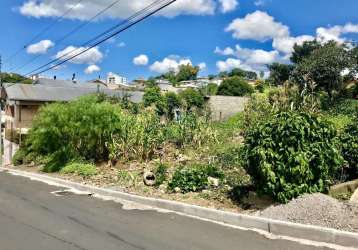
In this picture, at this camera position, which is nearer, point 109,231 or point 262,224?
point 262,224

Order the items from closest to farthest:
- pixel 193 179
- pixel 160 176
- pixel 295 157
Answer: pixel 295 157 → pixel 193 179 → pixel 160 176

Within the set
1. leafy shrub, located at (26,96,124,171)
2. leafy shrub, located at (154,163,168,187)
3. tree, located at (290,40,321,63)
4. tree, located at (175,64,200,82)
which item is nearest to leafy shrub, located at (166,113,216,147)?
leafy shrub, located at (26,96,124,171)

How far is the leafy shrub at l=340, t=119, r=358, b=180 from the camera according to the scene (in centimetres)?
1065

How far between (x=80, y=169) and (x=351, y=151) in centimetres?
1217

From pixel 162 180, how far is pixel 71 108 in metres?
9.63

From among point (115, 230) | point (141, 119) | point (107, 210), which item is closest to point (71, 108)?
point (141, 119)

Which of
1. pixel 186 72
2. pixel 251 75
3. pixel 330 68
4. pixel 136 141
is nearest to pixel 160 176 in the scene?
pixel 136 141

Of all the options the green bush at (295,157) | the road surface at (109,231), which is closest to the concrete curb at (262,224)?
the road surface at (109,231)

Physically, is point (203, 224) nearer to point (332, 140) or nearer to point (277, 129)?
point (277, 129)

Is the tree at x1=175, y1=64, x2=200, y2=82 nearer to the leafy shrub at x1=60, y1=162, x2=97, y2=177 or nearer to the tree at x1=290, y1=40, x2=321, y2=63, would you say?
the tree at x1=290, y1=40, x2=321, y2=63

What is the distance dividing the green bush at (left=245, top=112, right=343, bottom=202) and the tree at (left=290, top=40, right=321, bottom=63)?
38.5 meters

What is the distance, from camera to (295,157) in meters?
8.77

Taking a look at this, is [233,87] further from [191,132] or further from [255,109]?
[191,132]

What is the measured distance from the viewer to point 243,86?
7844 centimetres
